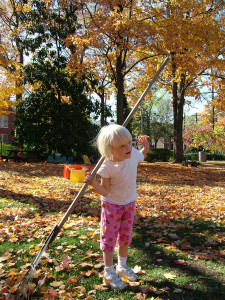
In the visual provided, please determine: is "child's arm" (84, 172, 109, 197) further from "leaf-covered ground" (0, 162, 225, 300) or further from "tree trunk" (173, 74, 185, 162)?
"tree trunk" (173, 74, 185, 162)

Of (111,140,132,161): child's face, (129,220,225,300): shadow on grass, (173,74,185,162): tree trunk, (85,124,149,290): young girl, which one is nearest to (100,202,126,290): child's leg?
(85,124,149,290): young girl

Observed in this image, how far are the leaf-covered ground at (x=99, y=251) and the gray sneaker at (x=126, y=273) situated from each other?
0.25ft

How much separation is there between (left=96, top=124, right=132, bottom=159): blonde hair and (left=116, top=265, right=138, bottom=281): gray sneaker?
46.0 inches

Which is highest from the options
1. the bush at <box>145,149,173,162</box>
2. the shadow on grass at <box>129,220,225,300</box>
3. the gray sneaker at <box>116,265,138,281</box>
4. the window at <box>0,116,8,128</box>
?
the window at <box>0,116,8,128</box>

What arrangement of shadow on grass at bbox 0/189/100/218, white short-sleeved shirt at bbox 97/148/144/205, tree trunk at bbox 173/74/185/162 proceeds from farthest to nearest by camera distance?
tree trunk at bbox 173/74/185/162 → shadow on grass at bbox 0/189/100/218 → white short-sleeved shirt at bbox 97/148/144/205

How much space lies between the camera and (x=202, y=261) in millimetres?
3256

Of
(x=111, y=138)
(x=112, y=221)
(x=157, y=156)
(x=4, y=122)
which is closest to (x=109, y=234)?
(x=112, y=221)

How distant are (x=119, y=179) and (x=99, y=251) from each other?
1319 mm

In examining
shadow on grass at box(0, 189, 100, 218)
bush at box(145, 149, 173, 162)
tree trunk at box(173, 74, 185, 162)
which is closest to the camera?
shadow on grass at box(0, 189, 100, 218)

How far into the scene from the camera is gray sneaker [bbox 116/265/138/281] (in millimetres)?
2788

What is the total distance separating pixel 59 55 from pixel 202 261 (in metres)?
14.5

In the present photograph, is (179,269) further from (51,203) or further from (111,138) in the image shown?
(51,203)

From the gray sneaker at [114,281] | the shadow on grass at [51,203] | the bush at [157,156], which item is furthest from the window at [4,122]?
the gray sneaker at [114,281]

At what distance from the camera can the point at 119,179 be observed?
2680 millimetres
